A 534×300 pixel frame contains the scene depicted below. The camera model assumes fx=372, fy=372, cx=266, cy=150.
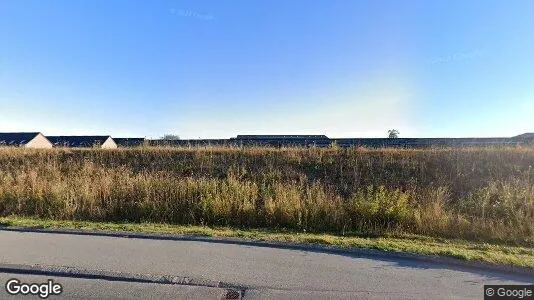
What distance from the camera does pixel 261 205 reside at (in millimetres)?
10609

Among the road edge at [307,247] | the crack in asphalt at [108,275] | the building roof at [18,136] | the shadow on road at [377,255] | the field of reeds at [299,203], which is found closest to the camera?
the crack in asphalt at [108,275]

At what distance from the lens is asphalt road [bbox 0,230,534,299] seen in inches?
188

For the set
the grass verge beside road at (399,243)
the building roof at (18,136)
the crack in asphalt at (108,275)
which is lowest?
the grass verge beside road at (399,243)

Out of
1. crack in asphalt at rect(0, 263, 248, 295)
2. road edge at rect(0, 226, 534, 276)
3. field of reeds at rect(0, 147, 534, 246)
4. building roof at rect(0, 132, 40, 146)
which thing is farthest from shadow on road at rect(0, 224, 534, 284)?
building roof at rect(0, 132, 40, 146)

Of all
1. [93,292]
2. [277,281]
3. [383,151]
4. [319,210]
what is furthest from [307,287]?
[383,151]

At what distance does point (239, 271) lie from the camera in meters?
5.50

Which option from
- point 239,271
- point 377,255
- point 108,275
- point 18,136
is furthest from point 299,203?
point 18,136

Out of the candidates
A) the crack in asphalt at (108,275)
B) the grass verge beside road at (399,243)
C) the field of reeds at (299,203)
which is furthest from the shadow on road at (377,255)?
the field of reeds at (299,203)

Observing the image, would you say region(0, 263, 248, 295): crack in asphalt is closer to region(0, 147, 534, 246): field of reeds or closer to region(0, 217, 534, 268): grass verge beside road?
region(0, 217, 534, 268): grass verge beside road

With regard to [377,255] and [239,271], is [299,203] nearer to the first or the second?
[377,255]

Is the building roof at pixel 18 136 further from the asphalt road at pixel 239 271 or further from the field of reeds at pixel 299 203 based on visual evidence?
the asphalt road at pixel 239 271

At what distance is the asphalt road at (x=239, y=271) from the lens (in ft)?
15.6

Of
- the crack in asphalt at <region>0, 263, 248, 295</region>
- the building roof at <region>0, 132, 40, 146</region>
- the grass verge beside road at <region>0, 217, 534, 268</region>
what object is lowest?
the grass verge beside road at <region>0, 217, 534, 268</region>

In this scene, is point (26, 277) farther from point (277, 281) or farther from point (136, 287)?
point (277, 281)
